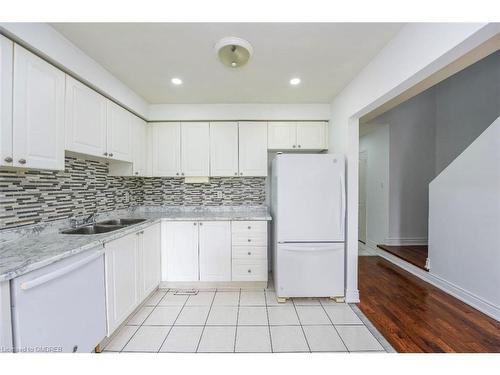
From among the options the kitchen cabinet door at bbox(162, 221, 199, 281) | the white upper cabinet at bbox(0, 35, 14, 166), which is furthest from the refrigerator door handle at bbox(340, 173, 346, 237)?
the white upper cabinet at bbox(0, 35, 14, 166)

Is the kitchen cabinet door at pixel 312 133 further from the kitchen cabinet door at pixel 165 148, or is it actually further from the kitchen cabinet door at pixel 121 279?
the kitchen cabinet door at pixel 121 279

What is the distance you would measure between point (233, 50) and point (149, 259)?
2179 millimetres

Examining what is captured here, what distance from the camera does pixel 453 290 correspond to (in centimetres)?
246

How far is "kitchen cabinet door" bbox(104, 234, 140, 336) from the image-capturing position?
1675 millimetres

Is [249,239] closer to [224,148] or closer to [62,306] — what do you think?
[224,148]

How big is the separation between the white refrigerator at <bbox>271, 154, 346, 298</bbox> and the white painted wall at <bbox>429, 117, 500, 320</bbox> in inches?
53.0

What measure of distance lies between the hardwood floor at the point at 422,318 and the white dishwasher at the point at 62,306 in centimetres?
225

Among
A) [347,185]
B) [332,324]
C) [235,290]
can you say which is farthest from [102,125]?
[332,324]

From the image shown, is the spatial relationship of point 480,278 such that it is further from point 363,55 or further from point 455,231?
point 363,55

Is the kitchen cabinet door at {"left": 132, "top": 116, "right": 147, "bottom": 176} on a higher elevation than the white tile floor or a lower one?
higher

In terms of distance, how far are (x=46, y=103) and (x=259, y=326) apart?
2.39 metres

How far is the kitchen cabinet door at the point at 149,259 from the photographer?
2186mm

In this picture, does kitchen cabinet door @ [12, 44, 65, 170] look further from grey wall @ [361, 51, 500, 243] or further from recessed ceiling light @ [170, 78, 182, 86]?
grey wall @ [361, 51, 500, 243]

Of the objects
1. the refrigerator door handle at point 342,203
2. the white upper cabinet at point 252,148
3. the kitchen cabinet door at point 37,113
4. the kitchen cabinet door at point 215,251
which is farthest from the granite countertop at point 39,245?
the refrigerator door handle at point 342,203
